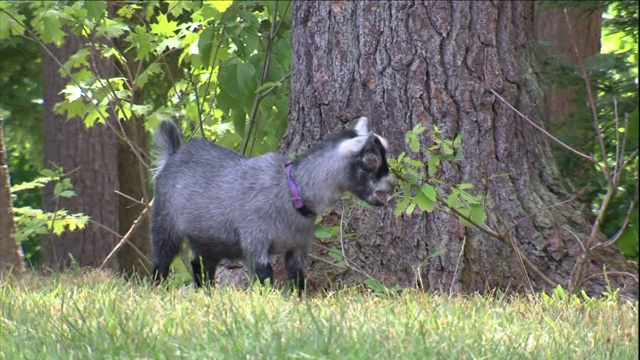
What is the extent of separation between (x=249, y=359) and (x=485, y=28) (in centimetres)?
399

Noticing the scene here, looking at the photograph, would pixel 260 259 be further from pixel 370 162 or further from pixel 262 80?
pixel 262 80

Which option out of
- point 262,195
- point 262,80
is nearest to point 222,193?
point 262,195

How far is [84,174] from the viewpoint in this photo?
14375mm

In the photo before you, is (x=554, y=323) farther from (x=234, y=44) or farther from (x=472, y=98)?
(x=234, y=44)

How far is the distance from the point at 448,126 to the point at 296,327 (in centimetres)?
297

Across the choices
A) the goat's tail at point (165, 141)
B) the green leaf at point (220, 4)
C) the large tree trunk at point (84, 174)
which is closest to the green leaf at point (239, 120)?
the green leaf at point (220, 4)

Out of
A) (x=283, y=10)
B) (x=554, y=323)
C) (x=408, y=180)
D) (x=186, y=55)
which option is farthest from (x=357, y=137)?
(x=186, y=55)

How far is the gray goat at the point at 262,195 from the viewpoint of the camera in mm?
6359

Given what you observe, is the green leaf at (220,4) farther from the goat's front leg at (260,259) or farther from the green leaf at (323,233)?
the goat's front leg at (260,259)

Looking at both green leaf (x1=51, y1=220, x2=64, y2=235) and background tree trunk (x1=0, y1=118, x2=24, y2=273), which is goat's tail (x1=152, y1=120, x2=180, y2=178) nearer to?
background tree trunk (x1=0, y1=118, x2=24, y2=273)

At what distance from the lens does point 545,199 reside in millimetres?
7398

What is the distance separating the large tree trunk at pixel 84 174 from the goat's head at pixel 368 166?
8.44 meters

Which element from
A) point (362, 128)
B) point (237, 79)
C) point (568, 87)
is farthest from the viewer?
point (568, 87)

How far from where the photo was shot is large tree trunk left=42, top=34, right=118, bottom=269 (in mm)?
14289
